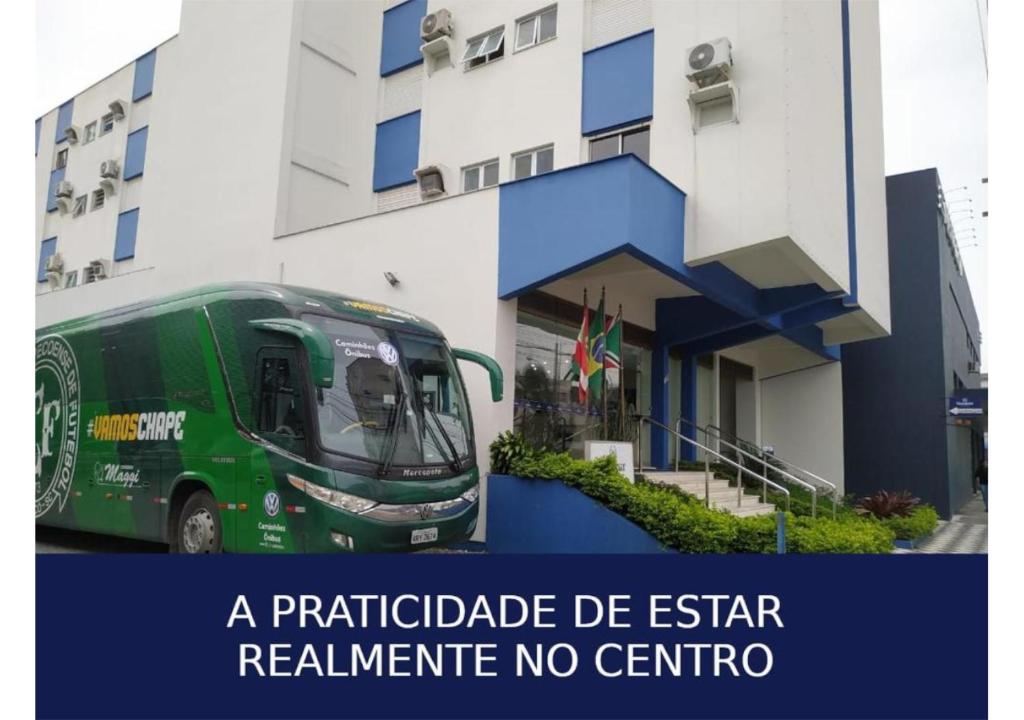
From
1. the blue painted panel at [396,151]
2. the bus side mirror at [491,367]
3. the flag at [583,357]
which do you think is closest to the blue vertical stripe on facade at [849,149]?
the flag at [583,357]

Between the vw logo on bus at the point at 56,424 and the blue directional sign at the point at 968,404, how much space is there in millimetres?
14883

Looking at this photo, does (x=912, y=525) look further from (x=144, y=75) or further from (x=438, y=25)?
(x=144, y=75)

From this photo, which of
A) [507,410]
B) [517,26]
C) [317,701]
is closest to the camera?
[317,701]

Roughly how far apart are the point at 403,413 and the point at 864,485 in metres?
14.6

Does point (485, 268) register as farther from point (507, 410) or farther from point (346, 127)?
point (346, 127)

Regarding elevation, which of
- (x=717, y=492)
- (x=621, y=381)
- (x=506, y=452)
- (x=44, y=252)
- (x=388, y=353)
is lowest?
(x=717, y=492)

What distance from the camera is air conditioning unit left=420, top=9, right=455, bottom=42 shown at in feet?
47.7

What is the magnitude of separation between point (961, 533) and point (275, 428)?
1203 cm

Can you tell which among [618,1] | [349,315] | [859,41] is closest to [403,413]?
[349,315]

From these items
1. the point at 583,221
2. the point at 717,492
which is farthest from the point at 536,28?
the point at 717,492

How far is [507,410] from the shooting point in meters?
10.6

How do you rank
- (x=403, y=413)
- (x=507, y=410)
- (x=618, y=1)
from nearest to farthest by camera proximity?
(x=403, y=413) < (x=507, y=410) < (x=618, y=1)

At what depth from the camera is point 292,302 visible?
8.23 metres

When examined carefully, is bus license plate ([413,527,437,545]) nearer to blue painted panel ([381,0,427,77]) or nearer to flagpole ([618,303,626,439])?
flagpole ([618,303,626,439])
